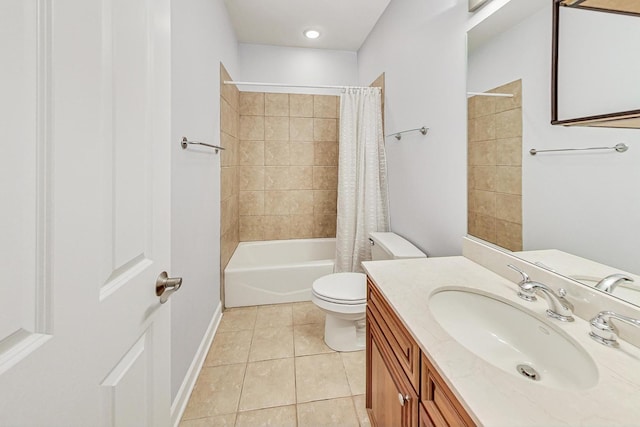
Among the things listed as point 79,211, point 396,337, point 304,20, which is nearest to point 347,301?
point 396,337

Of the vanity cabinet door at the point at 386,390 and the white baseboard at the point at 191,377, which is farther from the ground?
the vanity cabinet door at the point at 386,390

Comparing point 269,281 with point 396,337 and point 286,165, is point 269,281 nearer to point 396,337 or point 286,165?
point 286,165

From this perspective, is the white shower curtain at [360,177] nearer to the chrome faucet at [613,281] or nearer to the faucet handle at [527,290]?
the faucet handle at [527,290]

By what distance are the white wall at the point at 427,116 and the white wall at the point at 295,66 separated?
2.35ft

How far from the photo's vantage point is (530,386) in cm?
57

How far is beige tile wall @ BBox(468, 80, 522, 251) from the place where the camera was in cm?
113

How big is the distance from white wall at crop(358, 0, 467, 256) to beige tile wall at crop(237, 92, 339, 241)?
36.3 inches

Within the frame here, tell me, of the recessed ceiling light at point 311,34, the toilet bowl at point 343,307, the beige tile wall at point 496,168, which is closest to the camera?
the beige tile wall at point 496,168

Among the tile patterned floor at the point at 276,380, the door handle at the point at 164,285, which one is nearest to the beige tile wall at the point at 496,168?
the tile patterned floor at the point at 276,380

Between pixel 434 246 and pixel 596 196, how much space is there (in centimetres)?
102

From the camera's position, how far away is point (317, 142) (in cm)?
327

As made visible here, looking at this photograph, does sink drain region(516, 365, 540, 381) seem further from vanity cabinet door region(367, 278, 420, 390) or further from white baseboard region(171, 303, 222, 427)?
white baseboard region(171, 303, 222, 427)

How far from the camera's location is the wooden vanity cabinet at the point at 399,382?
66 centimetres

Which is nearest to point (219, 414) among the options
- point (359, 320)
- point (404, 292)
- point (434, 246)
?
point (359, 320)
